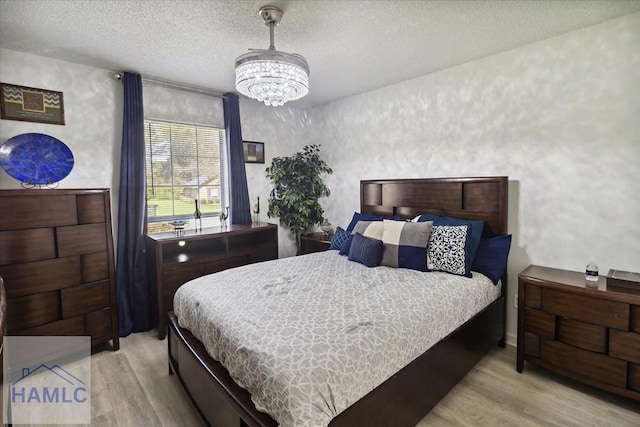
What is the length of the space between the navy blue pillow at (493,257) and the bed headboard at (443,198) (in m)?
0.14

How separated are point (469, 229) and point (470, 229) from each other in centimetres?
1

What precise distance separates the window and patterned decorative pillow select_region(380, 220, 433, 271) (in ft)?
7.29

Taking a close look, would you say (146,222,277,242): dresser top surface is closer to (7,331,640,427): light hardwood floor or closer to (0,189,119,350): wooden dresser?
(0,189,119,350): wooden dresser

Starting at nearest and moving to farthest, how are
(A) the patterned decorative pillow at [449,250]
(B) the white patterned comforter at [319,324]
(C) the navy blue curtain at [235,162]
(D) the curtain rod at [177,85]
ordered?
(B) the white patterned comforter at [319,324]
(A) the patterned decorative pillow at [449,250]
(D) the curtain rod at [177,85]
(C) the navy blue curtain at [235,162]

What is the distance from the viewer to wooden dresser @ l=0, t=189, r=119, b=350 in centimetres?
230

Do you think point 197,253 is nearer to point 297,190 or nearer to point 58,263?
point 58,263

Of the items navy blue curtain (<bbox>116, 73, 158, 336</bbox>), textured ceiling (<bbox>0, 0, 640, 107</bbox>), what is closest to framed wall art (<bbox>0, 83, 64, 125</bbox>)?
textured ceiling (<bbox>0, 0, 640, 107</bbox>)

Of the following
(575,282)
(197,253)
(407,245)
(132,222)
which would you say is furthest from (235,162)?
(575,282)

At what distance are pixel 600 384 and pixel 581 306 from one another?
1.59 feet

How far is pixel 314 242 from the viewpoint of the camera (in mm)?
3988

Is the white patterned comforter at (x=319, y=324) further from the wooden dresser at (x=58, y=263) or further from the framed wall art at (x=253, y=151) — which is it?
the framed wall art at (x=253, y=151)

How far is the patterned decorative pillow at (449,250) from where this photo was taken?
7.95 feet

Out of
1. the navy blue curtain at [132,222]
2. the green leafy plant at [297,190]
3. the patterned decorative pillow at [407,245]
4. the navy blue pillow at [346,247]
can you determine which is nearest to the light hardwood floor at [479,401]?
the navy blue curtain at [132,222]

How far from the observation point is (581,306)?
2.04m
